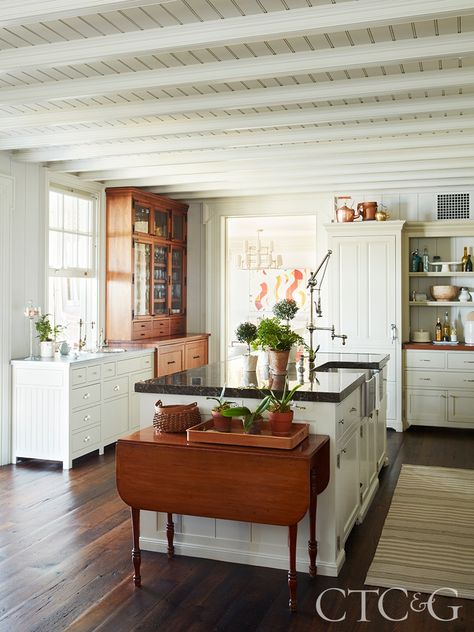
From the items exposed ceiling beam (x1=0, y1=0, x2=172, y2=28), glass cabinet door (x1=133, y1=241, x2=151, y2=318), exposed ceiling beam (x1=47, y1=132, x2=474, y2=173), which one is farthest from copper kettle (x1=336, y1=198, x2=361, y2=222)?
exposed ceiling beam (x1=0, y1=0, x2=172, y2=28)

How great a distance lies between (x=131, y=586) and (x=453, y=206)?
5.65 metres

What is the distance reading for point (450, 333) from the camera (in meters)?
Result: 7.32

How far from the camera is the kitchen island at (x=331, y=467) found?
338 centimetres

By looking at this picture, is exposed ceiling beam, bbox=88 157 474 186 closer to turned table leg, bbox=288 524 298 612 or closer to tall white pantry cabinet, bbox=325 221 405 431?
tall white pantry cabinet, bbox=325 221 405 431

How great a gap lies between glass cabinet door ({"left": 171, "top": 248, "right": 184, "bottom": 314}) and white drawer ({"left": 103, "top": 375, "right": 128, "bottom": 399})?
1857 mm

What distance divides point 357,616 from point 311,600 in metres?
0.24

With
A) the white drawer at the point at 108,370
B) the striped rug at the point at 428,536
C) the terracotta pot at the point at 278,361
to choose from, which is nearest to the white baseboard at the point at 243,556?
the striped rug at the point at 428,536

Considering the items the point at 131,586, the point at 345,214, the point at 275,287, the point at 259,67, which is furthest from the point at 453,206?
the point at 131,586

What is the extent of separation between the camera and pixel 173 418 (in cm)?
340

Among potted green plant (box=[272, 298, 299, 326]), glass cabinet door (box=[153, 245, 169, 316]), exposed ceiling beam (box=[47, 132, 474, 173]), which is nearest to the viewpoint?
potted green plant (box=[272, 298, 299, 326])

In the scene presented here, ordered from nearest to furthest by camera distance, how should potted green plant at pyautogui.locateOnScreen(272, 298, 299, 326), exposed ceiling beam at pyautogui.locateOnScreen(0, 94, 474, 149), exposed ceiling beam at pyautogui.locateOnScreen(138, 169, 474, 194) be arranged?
exposed ceiling beam at pyautogui.locateOnScreen(0, 94, 474, 149), potted green plant at pyautogui.locateOnScreen(272, 298, 299, 326), exposed ceiling beam at pyautogui.locateOnScreen(138, 169, 474, 194)

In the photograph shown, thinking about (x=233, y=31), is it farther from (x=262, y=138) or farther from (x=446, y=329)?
(x=446, y=329)

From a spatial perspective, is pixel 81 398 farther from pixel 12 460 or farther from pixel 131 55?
pixel 131 55

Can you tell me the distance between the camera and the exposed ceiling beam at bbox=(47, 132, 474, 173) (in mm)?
5309
